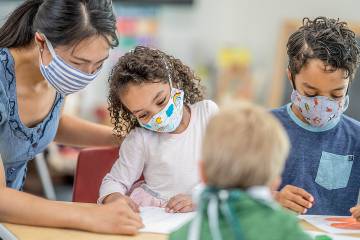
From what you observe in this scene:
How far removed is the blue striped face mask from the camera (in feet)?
5.28

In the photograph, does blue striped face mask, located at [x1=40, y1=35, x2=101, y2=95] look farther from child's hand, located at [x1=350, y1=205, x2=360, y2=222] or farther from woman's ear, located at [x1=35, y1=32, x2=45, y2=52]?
child's hand, located at [x1=350, y1=205, x2=360, y2=222]

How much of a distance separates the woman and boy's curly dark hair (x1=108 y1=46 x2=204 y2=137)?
0.21 ft

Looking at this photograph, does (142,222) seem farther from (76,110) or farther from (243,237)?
(76,110)

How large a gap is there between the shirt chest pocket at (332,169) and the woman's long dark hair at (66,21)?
0.66m

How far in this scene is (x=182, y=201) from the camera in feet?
5.06

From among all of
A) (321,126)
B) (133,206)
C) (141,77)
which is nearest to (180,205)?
(133,206)

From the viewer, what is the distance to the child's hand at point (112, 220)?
1.34 meters

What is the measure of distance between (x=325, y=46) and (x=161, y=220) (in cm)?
62

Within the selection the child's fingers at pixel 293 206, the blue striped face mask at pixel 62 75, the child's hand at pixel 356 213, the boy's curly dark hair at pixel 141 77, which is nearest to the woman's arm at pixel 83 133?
the boy's curly dark hair at pixel 141 77

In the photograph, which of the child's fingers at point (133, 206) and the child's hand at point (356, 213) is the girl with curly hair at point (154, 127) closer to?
the child's fingers at point (133, 206)

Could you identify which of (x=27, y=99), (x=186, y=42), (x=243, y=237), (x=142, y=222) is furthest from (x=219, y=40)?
(x=243, y=237)

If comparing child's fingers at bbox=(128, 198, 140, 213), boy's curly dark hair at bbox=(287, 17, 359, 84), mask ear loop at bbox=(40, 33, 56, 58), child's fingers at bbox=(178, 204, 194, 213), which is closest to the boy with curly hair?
boy's curly dark hair at bbox=(287, 17, 359, 84)

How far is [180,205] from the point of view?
153 cm

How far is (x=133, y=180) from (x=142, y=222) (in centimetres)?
29
